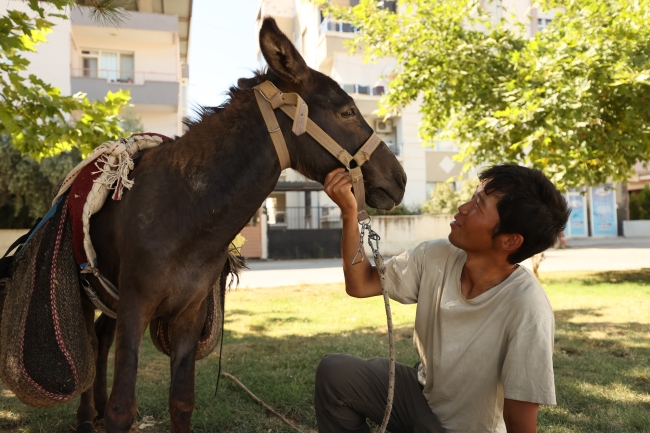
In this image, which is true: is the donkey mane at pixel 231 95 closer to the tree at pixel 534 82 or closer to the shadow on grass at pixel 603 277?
the tree at pixel 534 82

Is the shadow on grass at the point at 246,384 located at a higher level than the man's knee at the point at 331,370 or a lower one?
lower

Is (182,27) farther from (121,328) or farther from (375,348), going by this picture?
(121,328)

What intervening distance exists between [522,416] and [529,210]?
34.5 inches

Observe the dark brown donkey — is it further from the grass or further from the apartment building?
the apartment building

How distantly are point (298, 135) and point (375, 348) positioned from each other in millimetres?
3742

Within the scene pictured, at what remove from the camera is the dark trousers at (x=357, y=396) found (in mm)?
2779

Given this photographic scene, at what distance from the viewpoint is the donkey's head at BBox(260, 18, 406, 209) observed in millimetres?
2635

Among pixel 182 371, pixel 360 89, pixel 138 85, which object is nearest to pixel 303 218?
pixel 360 89

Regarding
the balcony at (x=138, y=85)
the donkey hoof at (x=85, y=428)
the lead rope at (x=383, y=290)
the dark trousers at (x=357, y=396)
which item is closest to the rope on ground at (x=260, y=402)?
the dark trousers at (x=357, y=396)

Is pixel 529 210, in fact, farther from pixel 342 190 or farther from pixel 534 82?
pixel 534 82

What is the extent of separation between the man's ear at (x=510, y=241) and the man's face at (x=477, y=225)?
45 mm

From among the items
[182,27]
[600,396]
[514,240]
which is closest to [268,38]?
[514,240]

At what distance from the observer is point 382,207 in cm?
277

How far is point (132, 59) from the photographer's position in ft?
75.7
